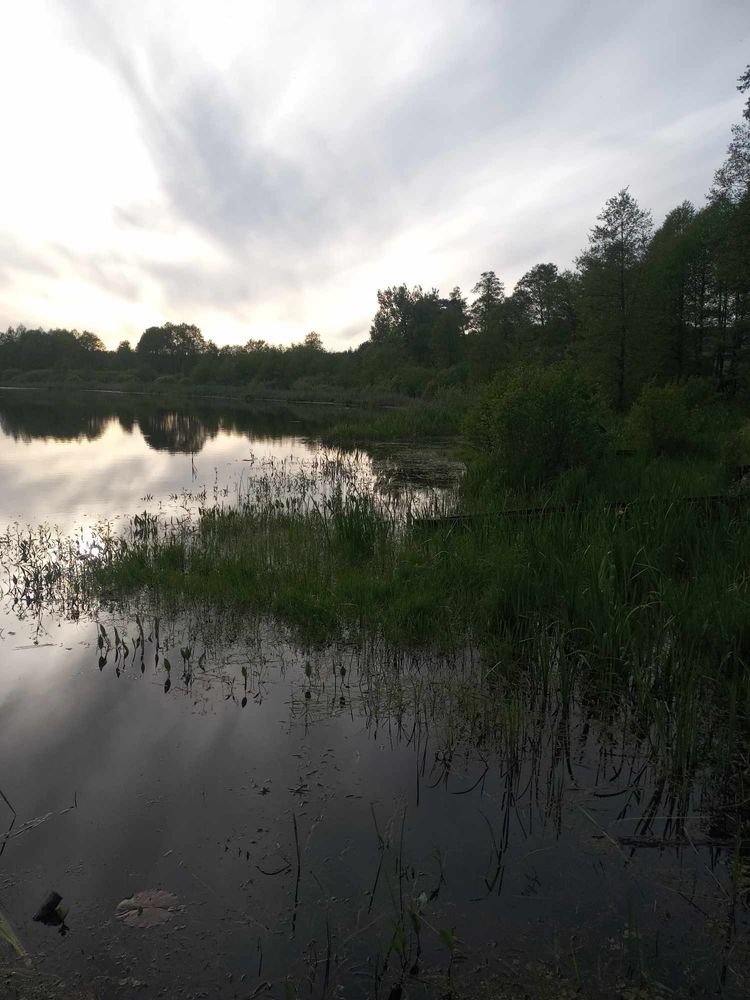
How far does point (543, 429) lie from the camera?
37.0ft

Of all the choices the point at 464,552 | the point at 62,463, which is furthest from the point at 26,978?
the point at 62,463

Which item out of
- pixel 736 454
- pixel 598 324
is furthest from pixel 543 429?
pixel 598 324

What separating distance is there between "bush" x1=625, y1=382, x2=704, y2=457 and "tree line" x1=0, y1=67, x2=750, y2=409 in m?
11.8

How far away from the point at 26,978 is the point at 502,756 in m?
2.54

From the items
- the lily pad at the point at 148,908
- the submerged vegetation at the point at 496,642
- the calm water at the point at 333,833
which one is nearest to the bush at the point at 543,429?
the submerged vegetation at the point at 496,642

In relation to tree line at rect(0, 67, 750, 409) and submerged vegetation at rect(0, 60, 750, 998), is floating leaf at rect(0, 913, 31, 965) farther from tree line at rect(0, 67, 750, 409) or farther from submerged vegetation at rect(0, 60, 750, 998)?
tree line at rect(0, 67, 750, 409)

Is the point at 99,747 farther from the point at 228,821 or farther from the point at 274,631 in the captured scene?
the point at 274,631

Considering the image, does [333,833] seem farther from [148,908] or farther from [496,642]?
[496,642]

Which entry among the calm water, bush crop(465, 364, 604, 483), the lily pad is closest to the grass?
bush crop(465, 364, 604, 483)

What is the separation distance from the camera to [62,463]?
17.1m

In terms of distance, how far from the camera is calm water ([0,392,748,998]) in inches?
92.7

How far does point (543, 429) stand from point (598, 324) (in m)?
19.3

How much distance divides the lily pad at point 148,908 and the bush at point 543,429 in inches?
378

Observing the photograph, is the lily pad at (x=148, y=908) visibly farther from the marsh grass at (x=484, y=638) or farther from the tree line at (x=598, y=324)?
the tree line at (x=598, y=324)
